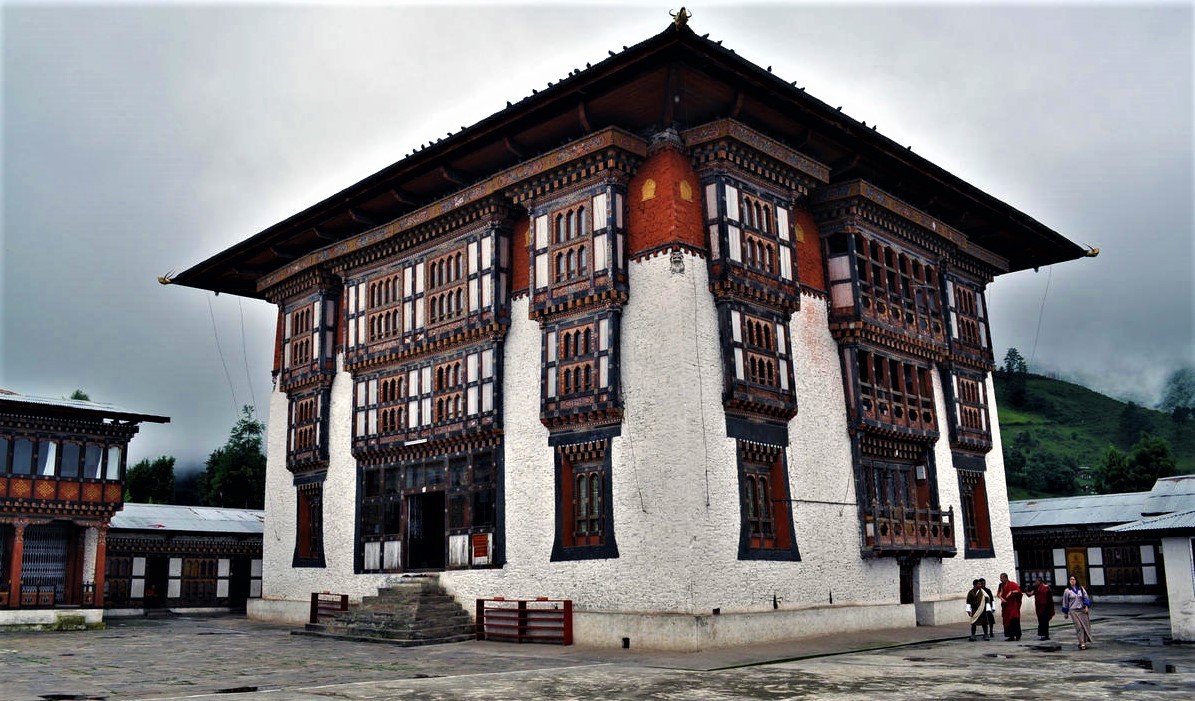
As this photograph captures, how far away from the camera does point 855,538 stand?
79.7ft

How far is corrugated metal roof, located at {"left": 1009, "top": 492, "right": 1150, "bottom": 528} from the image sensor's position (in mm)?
39719

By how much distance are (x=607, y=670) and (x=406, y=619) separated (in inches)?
348

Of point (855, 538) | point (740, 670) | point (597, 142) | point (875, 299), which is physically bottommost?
point (740, 670)

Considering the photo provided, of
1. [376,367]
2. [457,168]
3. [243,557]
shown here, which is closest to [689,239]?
[457,168]

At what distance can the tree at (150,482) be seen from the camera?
7112cm

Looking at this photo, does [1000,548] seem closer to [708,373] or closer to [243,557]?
[708,373]

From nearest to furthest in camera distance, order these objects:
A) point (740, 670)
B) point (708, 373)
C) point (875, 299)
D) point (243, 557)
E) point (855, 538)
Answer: point (740, 670) < point (708, 373) < point (855, 538) < point (875, 299) < point (243, 557)

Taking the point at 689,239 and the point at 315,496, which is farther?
the point at 315,496

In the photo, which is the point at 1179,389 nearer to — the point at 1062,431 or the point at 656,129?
the point at 1062,431

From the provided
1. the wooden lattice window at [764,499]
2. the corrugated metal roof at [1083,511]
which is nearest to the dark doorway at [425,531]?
the wooden lattice window at [764,499]

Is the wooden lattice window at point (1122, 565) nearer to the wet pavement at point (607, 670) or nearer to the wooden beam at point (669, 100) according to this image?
the wet pavement at point (607, 670)

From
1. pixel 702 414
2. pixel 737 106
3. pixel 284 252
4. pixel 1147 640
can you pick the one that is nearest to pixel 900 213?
pixel 737 106

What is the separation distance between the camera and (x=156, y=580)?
130ft

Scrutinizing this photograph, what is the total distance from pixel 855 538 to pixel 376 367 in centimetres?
1481
